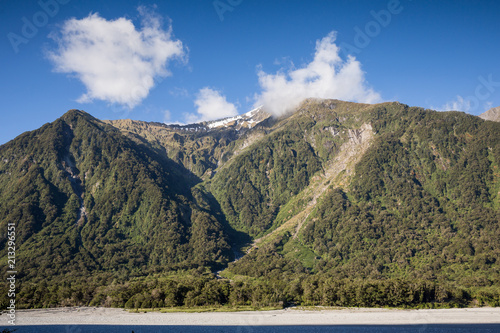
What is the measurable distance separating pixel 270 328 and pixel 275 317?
51.6 feet

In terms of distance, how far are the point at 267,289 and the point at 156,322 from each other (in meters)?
65.6

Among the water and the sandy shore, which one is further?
the sandy shore

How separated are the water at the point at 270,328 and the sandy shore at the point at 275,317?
15.7 ft

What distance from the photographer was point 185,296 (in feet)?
612

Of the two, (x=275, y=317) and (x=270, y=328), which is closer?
(x=270, y=328)

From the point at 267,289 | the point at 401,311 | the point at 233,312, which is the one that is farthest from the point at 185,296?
the point at 401,311

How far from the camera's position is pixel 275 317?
158625 millimetres

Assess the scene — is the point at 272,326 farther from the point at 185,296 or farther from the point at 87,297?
the point at 87,297

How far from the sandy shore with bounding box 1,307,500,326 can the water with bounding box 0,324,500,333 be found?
478 cm

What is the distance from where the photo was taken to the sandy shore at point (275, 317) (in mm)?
149750

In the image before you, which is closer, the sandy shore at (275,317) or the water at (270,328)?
the water at (270,328)

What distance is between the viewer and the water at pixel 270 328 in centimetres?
13538

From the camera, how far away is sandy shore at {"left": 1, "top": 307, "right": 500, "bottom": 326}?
150 meters

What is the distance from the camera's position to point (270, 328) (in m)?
143
